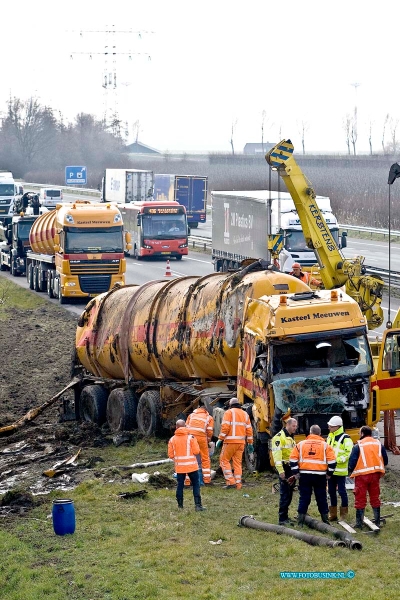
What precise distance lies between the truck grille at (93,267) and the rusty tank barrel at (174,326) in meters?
14.6

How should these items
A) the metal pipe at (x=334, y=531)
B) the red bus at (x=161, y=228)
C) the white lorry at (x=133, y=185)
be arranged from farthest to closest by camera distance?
1. the white lorry at (x=133, y=185)
2. the red bus at (x=161, y=228)
3. the metal pipe at (x=334, y=531)

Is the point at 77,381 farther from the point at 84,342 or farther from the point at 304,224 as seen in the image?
the point at 304,224

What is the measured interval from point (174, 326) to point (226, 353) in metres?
2.01

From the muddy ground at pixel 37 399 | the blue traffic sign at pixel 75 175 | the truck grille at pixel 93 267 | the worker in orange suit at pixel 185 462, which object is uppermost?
the blue traffic sign at pixel 75 175

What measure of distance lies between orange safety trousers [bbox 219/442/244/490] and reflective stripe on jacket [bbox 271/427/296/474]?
1.78 metres

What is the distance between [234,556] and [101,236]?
2719cm

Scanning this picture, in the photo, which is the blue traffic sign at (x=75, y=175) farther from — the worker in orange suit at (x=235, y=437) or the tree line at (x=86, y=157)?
the worker in orange suit at (x=235, y=437)

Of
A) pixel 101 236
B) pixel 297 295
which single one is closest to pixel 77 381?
pixel 297 295

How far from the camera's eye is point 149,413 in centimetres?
1972

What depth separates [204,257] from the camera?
54.8 m

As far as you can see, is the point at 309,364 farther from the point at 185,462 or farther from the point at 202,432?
the point at 185,462

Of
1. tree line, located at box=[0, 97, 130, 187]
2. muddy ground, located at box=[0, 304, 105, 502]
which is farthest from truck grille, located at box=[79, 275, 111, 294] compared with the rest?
tree line, located at box=[0, 97, 130, 187]

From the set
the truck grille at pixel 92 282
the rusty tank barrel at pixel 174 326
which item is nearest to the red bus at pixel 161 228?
the truck grille at pixel 92 282

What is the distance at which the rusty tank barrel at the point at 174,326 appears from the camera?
18.0 meters
